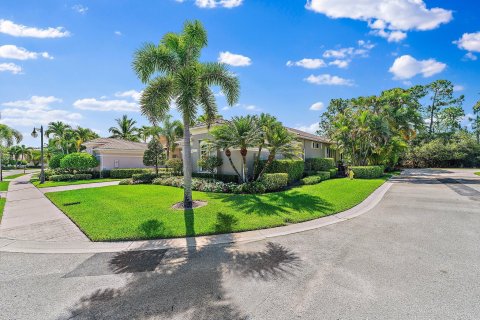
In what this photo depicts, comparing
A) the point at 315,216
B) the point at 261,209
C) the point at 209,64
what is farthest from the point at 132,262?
the point at 209,64

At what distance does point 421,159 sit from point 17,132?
67.3 metres

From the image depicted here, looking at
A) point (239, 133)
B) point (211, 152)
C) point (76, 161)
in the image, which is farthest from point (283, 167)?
point (76, 161)

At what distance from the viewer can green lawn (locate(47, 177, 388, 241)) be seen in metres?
7.37

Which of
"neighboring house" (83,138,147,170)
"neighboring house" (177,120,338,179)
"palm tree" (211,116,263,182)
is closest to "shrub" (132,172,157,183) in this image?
"neighboring house" (177,120,338,179)

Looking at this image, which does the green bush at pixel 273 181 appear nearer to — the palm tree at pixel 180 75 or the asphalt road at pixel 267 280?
the palm tree at pixel 180 75

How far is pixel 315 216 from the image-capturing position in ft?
29.0

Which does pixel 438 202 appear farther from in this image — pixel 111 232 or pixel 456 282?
pixel 111 232

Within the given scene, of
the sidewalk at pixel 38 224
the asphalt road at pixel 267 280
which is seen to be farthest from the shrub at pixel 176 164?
the asphalt road at pixel 267 280

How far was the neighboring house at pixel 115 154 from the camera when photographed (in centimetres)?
2819

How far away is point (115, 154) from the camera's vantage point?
29.3 meters

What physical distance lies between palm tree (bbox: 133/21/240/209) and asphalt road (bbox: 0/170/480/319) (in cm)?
513

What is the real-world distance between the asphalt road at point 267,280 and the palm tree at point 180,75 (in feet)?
16.8

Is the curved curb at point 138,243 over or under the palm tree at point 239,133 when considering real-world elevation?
under

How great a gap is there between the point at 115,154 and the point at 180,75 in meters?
24.0
